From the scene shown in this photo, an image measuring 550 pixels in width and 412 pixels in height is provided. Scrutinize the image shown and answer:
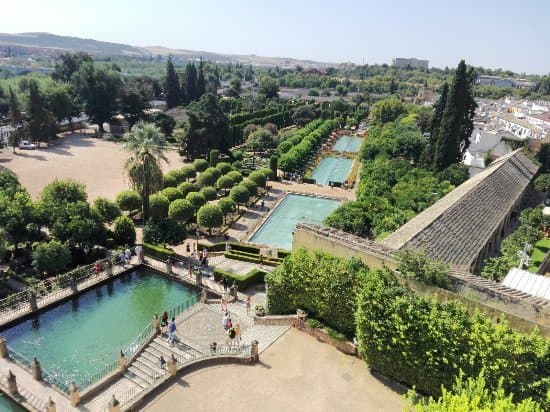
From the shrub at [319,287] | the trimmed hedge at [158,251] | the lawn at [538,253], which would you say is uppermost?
the shrub at [319,287]

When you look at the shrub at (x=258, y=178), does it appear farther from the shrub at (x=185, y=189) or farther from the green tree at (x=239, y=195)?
the shrub at (x=185, y=189)

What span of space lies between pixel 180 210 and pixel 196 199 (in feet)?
11.8

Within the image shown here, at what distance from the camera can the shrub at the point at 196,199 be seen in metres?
38.1

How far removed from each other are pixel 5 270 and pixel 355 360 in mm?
23031

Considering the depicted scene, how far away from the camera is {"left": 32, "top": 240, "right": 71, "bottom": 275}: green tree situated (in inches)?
1036

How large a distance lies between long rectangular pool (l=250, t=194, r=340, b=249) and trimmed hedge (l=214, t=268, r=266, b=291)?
24.3ft

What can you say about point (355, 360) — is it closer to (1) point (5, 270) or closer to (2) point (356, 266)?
(2) point (356, 266)

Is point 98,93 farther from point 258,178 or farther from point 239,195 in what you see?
point 239,195

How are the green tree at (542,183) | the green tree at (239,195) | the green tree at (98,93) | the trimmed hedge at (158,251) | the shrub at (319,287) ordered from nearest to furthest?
the shrub at (319,287) < the trimmed hedge at (158,251) < the green tree at (239,195) < the green tree at (542,183) < the green tree at (98,93)

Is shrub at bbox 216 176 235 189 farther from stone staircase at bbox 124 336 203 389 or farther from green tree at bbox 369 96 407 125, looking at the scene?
green tree at bbox 369 96 407 125

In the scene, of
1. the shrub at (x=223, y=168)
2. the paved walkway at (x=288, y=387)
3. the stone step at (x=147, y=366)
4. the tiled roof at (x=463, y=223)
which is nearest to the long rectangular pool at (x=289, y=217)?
the shrub at (x=223, y=168)

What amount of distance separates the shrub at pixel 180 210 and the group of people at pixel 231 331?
47.2ft

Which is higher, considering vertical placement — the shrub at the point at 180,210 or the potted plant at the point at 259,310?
the shrub at the point at 180,210

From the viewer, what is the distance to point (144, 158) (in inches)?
1241
